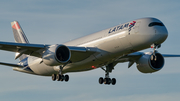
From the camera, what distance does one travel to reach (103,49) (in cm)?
3556

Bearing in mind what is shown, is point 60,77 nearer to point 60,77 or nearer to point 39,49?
point 60,77

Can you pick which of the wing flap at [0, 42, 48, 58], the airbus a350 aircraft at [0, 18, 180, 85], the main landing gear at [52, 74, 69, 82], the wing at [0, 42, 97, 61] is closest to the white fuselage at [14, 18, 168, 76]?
the airbus a350 aircraft at [0, 18, 180, 85]

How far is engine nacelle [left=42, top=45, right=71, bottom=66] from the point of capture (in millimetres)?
34031

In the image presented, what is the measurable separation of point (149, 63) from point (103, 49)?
8549 mm

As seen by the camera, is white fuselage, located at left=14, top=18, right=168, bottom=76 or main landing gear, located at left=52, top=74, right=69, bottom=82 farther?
main landing gear, located at left=52, top=74, right=69, bottom=82

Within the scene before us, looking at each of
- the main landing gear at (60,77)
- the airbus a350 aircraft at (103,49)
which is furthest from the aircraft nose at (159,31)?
the main landing gear at (60,77)

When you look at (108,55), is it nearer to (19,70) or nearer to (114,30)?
→ (114,30)

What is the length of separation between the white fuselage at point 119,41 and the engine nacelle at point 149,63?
6255mm

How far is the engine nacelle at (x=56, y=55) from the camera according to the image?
34.0 meters

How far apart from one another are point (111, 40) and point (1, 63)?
13800mm

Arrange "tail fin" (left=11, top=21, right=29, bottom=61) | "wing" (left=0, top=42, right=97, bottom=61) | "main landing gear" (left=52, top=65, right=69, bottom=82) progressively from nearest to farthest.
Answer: "wing" (left=0, top=42, right=97, bottom=61), "main landing gear" (left=52, top=65, right=69, bottom=82), "tail fin" (left=11, top=21, right=29, bottom=61)

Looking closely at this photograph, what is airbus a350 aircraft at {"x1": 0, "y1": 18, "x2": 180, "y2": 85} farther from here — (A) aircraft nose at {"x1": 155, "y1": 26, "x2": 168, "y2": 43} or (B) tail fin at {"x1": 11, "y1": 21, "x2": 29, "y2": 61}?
(B) tail fin at {"x1": 11, "y1": 21, "x2": 29, "y2": 61}

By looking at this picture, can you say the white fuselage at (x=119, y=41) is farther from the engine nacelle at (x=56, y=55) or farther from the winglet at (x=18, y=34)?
the winglet at (x=18, y=34)

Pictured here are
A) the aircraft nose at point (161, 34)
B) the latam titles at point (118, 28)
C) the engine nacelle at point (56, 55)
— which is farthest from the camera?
the latam titles at point (118, 28)
